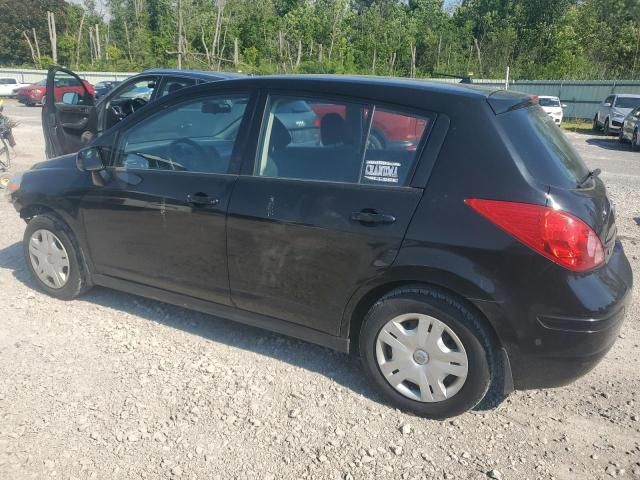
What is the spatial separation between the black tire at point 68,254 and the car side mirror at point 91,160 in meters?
0.54

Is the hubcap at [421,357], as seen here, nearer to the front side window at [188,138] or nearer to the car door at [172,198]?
the car door at [172,198]

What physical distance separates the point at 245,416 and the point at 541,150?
6.99 ft

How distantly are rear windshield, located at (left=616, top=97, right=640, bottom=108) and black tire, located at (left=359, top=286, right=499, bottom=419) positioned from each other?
2194cm

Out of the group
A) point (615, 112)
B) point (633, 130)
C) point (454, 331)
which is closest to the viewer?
point (454, 331)

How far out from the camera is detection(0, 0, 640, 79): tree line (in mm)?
35750

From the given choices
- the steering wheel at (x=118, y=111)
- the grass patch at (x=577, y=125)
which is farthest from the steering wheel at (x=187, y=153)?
the grass patch at (x=577, y=125)

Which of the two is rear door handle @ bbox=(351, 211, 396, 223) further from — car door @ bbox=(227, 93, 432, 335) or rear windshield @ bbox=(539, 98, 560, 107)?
rear windshield @ bbox=(539, 98, 560, 107)

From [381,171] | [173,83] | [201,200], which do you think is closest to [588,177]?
[381,171]

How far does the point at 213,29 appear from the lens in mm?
43469

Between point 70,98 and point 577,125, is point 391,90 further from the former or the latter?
point 577,125

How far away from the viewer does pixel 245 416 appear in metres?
3.18

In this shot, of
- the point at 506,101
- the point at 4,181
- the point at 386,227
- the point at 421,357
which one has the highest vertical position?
the point at 506,101

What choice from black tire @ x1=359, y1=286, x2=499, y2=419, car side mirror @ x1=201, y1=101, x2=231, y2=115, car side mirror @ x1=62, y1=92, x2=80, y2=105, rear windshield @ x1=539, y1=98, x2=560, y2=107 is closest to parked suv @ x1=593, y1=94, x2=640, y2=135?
rear windshield @ x1=539, y1=98, x2=560, y2=107

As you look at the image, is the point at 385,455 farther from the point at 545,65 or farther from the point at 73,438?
the point at 545,65
